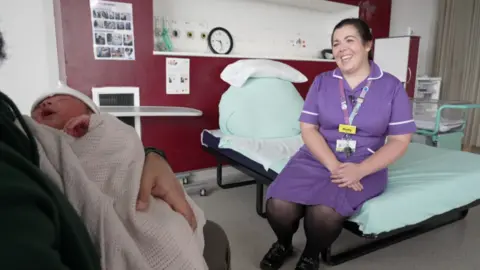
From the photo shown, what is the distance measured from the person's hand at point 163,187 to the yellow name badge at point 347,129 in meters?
1.05

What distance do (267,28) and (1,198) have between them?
11.2 feet

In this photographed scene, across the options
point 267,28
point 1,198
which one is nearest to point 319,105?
point 1,198

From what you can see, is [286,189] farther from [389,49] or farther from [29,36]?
[389,49]

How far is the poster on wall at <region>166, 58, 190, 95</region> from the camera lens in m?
2.79

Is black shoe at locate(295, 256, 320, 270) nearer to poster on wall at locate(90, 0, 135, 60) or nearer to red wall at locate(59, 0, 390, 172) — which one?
red wall at locate(59, 0, 390, 172)

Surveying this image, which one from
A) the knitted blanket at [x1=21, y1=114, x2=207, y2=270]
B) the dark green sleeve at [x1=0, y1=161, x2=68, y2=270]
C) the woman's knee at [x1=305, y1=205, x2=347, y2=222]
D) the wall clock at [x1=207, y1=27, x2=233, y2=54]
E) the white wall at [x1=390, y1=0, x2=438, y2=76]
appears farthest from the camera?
the white wall at [x1=390, y1=0, x2=438, y2=76]

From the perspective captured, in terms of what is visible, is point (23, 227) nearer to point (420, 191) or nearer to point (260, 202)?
point (420, 191)

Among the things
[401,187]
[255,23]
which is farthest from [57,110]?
[255,23]

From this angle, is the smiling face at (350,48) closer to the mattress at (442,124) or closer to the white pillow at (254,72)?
the white pillow at (254,72)

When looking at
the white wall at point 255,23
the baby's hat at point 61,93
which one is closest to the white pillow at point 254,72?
the white wall at point 255,23

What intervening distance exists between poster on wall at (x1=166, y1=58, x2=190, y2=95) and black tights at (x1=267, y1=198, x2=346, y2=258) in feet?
4.84

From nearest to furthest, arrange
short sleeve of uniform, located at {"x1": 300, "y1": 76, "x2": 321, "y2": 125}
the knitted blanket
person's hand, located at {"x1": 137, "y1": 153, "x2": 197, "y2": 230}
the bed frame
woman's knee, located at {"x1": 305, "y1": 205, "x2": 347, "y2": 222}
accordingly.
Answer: the knitted blanket
person's hand, located at {"x1": 137, "y1": 153, "x2": 197, "y2": 230}
woman's knee, located at {"x1": 305, "y1": 205, "x2": 347, "y2": 222}
the bed frame
short sleeve of uniform, located at {"x1": 300, "y1": 76, "x2": 321, "y2": 125}

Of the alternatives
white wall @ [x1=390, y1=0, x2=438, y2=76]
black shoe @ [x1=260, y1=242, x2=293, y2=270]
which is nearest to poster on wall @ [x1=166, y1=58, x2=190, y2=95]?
black shoe @ [x1=260, y1=242, x2=293, y2=270]

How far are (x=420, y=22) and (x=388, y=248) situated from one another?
393 centimetres
